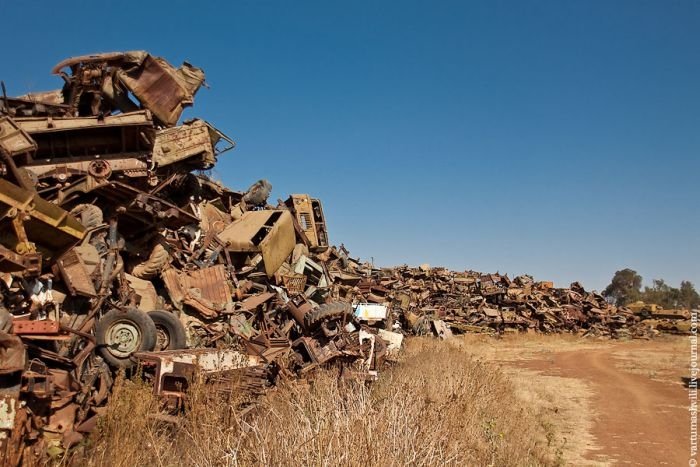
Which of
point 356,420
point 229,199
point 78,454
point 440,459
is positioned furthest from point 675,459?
point 229,199

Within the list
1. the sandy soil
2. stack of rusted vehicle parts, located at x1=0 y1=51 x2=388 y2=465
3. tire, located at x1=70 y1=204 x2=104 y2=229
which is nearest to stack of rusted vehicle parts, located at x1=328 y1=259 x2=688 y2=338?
the sandy soil

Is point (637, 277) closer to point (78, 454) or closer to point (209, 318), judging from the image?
point (209, 318)

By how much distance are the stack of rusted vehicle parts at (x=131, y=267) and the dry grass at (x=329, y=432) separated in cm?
45

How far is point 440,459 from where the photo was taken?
3633mm

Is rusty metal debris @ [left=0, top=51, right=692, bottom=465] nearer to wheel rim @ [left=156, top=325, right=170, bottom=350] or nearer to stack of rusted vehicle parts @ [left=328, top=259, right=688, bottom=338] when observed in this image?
wheel rim @ [left=156, top=325, right=170, bottom=350]

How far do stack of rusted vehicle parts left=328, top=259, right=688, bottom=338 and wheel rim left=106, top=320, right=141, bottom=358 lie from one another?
52.5ft

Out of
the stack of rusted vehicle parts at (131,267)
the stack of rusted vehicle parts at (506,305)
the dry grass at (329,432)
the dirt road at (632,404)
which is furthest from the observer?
the stack of rusted vehicle parts at (506,305)

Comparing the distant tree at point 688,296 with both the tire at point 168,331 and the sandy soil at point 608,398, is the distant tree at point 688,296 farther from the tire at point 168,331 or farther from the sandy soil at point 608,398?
the tire at point 168,331

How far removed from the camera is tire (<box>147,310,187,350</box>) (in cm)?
763

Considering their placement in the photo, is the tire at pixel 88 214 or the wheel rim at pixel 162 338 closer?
the wheel rim at pixel 162 338

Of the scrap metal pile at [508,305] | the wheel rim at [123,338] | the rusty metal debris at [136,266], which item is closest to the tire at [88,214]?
the rusty metal debris at [136,266]

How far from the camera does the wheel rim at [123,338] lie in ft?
22.4

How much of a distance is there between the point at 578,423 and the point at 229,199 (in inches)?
399

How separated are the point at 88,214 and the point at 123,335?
7.87ft
